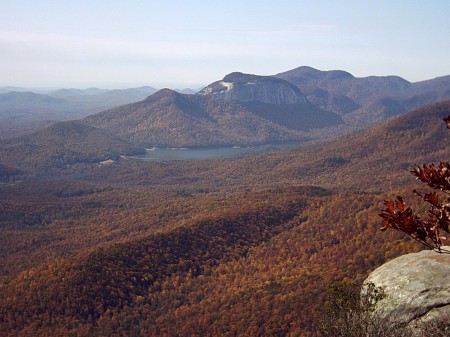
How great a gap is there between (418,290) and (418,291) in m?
0.07

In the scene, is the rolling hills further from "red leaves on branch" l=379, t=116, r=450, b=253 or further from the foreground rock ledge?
"red leaves on branch" l=379, t=116, r=450, b=253

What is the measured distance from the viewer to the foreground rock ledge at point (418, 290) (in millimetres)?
22922

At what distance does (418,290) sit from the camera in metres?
24.0

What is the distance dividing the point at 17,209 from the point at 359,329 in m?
153

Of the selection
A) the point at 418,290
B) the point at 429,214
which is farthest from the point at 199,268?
the point at 429,214

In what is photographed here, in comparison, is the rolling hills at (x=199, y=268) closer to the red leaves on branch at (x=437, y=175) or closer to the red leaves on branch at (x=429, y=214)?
the red leaves on branch at (x=429, y=214)

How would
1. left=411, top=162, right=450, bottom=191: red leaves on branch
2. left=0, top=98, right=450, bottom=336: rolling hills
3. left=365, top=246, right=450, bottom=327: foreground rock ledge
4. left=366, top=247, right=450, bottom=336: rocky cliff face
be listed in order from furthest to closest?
left=0, top=98, right=450, bottom=336: rolling hills
left=365, top=246, right=450, bottom=327: foreground rock ledge
left=366, top=247, right=450, bottom=336: rocky cliff face
left=411, top=162, right=450, bottom=191: red leaves on branch

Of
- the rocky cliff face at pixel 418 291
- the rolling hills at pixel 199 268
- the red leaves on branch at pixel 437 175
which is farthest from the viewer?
the rolling hills at pixel 199 268

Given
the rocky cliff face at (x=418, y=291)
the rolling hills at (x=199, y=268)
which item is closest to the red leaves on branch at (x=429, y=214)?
the rocky cliff face at (x=418, y=291)

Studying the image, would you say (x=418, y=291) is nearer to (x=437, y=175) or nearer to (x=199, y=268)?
(x=437, y=175)

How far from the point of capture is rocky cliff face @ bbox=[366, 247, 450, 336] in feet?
74.6

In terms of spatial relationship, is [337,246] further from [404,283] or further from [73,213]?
[73,213]

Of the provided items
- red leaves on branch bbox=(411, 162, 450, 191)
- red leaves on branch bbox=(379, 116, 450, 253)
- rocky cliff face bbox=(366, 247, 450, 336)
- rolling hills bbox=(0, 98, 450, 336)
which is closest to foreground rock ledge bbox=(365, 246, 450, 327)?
rocky cliff face bbox=(366, 247, 450, 336)

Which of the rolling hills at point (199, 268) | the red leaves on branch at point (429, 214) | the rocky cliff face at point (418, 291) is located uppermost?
the red leaves on branch at point (429, 214)
